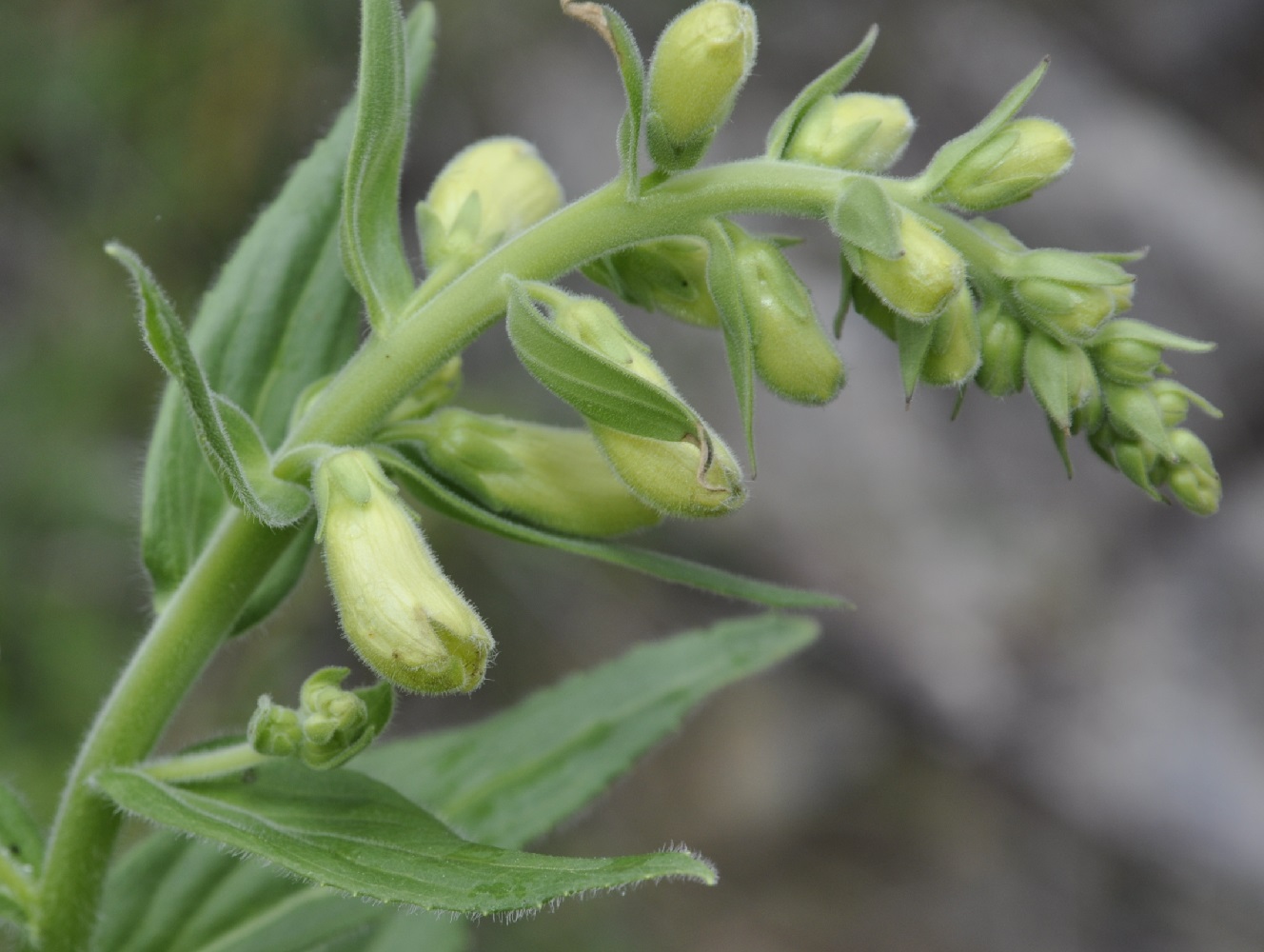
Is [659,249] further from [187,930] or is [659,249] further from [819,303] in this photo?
[819,303]

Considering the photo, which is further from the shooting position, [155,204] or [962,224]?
[155,204]

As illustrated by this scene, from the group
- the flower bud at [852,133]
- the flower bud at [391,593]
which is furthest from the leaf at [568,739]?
the flower bud at [852,133]

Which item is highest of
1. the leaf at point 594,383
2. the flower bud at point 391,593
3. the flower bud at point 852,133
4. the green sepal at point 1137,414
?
the flower bud at point 852,133

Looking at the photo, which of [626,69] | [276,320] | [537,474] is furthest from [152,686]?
[626,69]

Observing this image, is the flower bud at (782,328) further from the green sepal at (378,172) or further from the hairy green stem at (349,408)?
the green sepal at (378,172)

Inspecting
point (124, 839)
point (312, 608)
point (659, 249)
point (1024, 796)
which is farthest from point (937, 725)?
point (659, 249)
